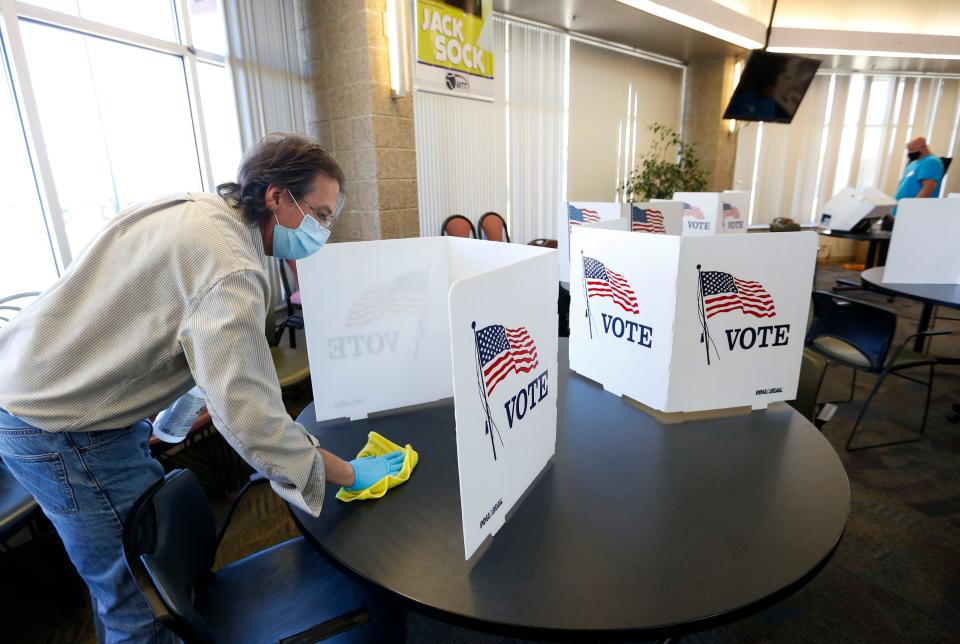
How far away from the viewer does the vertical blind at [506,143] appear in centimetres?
431

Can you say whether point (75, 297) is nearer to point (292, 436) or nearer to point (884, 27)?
point (292, 436)

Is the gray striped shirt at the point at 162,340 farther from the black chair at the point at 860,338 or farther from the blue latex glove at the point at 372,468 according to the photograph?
the black chair at the point at 860,338

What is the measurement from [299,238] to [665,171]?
19.7ft

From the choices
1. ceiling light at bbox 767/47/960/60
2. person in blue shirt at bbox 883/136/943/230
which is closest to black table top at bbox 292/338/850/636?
person in blue shirt at bbox 883/136/943/230

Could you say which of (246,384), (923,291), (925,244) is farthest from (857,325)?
(246,384)

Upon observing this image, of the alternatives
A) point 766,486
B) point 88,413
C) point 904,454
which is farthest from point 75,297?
point 904,454

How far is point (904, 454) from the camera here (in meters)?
2.44

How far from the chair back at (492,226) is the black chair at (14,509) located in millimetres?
3797

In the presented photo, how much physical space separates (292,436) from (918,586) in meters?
2.08

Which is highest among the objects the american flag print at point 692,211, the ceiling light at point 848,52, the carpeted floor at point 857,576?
the ceiling light at point 848,52

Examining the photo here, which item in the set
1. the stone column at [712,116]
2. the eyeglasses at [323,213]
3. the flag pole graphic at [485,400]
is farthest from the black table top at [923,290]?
the stone column at [712,116]

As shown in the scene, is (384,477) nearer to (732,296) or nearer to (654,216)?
(732,296)

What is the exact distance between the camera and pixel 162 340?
2.87 ft

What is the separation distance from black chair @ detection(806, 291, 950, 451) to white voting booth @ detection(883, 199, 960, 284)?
55 centimetres
